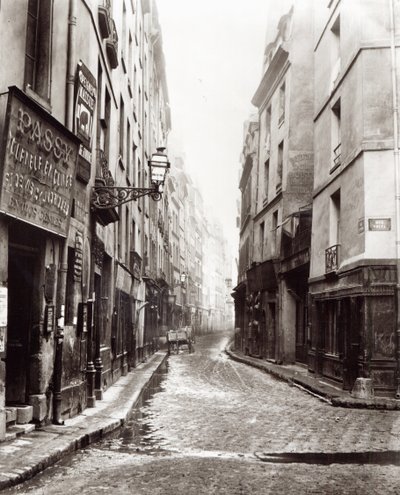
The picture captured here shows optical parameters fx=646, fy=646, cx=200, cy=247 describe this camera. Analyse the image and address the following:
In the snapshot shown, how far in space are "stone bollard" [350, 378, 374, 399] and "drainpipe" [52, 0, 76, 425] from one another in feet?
21.4

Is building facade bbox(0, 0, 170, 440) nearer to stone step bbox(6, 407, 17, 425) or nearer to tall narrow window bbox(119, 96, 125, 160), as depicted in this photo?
stone step bbox(6, 407, 17, 425)

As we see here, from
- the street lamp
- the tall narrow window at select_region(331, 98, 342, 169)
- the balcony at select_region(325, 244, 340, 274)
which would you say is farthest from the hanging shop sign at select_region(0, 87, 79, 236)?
the tall narrow window at select_region(331, 98, 342, 169)

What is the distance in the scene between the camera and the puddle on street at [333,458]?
6.80 meters

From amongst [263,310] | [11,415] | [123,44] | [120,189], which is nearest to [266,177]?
[263,310]

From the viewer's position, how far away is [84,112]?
9.97 meters

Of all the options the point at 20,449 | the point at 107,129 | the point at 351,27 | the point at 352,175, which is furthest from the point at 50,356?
the point at 351,27

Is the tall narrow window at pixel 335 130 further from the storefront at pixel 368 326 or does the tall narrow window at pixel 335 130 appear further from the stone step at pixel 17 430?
the stone step at pixel 17 430

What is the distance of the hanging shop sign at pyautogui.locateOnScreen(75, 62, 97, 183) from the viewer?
962cm

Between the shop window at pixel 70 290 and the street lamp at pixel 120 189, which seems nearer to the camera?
the shop window at pixel 70 290

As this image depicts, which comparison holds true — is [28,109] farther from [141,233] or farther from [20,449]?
[141,233]

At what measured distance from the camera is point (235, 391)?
14344mm

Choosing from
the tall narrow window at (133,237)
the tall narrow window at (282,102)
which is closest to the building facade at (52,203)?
the tall narrow window at (133,237)

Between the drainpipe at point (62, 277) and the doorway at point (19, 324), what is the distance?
46 cm

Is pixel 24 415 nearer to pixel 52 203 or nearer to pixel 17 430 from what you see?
pixel 17 430
